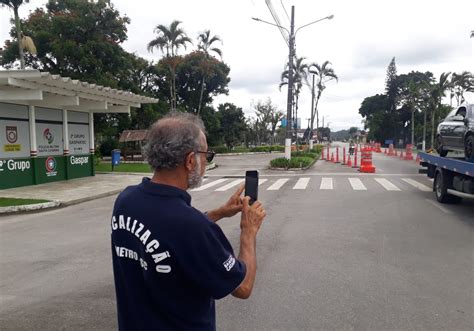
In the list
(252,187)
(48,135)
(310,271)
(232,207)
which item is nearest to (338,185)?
(310,271)

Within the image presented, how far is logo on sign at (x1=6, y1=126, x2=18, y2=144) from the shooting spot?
14213 mm

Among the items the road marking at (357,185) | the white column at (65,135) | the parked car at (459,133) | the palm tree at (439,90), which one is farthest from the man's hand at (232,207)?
the palm tree at (439,90)

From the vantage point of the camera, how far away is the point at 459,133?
34.4 feet

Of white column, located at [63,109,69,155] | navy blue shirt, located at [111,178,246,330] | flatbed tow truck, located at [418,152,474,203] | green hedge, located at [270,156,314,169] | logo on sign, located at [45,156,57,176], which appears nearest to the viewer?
navy blue shirt, located at [111,178,246,330]

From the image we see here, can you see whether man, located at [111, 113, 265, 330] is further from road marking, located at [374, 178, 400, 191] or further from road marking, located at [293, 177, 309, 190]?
road marking, located at [374, 178, 400, 191]

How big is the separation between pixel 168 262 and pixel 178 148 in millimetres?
507

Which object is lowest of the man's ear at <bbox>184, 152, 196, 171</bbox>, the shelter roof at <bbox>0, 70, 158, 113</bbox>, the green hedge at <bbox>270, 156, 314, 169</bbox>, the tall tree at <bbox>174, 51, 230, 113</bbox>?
the green hedge at <bbox>270, 156, 314, 169</bbox>

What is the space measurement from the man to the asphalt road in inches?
81.1

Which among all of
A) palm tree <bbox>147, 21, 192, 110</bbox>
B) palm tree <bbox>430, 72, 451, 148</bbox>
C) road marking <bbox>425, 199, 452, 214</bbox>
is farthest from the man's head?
palm tree <bbox>430, 72, 451, 148</bbox>

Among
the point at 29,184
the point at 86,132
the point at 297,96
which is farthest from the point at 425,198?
the point at 297,96

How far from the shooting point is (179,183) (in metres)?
1.87

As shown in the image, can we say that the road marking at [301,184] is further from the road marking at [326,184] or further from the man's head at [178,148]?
the man's head at [178,148]

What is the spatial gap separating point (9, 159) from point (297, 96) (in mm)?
36091

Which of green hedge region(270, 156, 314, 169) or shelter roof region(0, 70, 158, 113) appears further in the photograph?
green hedge region(270, 156, 314, 169)
